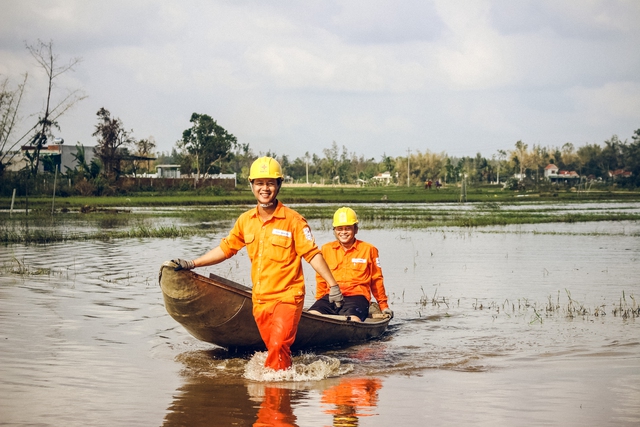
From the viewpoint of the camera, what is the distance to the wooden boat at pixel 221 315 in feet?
25.3

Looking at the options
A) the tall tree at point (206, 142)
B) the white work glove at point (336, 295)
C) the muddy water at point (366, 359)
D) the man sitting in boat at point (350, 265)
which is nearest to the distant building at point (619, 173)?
the tall tree at point (206, 142)

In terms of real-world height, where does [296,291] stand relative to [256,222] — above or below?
below

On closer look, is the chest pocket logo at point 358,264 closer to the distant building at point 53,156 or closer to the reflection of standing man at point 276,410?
the reflection of standing man at point 276,410

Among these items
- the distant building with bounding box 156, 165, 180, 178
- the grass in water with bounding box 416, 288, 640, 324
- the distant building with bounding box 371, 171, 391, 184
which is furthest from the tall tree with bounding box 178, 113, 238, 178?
the grass in water with bounding box 416, 288, 640, 324

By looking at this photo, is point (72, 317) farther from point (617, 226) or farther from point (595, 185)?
point (595, 185)

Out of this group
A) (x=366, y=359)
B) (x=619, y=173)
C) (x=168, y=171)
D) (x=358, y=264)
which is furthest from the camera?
(x=619, y=173)

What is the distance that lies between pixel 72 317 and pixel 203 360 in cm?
331

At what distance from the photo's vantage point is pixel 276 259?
6977 mm

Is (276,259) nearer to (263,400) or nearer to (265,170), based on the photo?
(265,170)

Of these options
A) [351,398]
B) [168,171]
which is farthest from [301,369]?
[168,171]

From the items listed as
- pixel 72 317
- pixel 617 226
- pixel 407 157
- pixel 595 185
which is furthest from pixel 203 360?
pixel 407 157

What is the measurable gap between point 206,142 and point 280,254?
68942 millimetres

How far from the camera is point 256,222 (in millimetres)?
7117

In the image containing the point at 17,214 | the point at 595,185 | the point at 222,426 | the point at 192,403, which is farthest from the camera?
the point at 595,185
